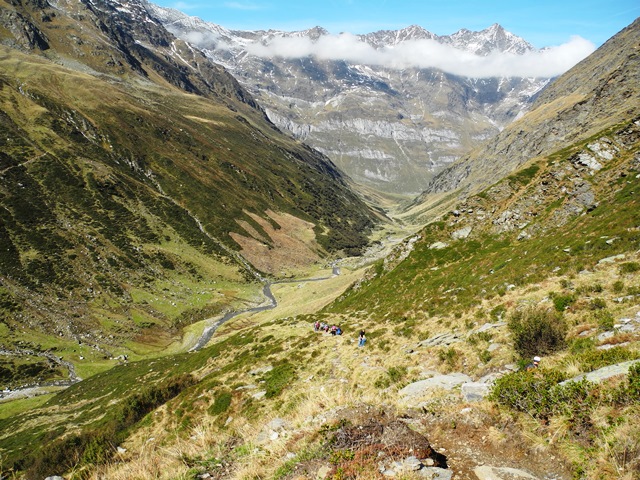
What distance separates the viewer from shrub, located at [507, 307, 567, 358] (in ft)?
46.8

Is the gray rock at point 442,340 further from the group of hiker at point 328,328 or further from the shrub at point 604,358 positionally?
the group of hiker at point 328,328

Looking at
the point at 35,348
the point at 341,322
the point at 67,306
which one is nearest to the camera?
the point at 341,322

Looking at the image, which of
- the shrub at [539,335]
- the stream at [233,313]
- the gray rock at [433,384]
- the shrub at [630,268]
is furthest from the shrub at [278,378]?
the stream at [233,313]

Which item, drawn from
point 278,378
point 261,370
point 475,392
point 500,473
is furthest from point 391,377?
point 261,370

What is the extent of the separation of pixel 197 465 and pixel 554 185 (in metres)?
44.9

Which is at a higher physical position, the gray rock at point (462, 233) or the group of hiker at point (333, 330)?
the gray rock at point (462, 233)

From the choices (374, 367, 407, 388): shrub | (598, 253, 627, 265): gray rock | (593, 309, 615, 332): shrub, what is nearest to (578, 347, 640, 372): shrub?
(593, 309, 615, 332): shrub

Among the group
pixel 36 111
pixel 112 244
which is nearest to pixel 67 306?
pixel 112 244

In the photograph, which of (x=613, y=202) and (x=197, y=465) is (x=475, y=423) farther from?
(x=613, y=202)

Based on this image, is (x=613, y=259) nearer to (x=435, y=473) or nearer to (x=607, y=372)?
(x=607, y=372)

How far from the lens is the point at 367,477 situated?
274 inches

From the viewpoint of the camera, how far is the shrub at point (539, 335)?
14250mm

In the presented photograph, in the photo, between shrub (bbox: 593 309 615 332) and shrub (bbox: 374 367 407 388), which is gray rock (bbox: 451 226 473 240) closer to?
shrub (bbox: 593 309 615 332)

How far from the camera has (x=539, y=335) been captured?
48.3 feet
